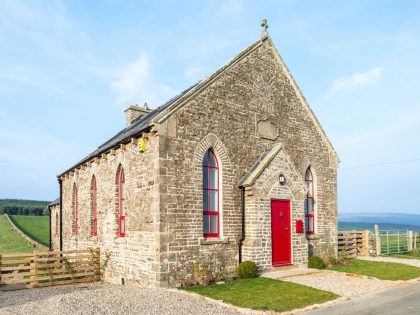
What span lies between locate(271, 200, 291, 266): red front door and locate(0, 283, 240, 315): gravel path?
524 cm

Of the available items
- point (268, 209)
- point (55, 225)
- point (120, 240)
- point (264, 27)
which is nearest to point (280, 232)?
point (268, 209)

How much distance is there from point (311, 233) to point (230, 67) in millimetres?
8865

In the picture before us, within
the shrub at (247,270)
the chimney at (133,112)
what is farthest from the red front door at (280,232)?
the chimney at (133,112)

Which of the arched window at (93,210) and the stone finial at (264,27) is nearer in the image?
the stone finial at (264,27)

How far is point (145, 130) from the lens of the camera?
13.1m

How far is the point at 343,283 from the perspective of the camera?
1274 centimetres

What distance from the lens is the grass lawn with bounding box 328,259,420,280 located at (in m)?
14.2

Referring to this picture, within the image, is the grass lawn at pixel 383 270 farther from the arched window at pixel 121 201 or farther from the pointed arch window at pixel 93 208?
the pointed arch window at pixel 93 208

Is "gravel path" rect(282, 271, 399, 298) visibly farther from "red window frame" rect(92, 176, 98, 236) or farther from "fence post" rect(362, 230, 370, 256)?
"red window frame" rect(92, 176, 98, 236)

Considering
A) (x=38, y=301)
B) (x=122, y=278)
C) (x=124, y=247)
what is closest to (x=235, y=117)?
(x=124, y=247)

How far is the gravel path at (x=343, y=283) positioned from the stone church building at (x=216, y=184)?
1705 millimetres

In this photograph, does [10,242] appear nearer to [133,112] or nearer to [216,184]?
[133,112]

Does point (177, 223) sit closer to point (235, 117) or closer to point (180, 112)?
point (180, 112)

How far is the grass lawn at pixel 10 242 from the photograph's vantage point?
110 feet
